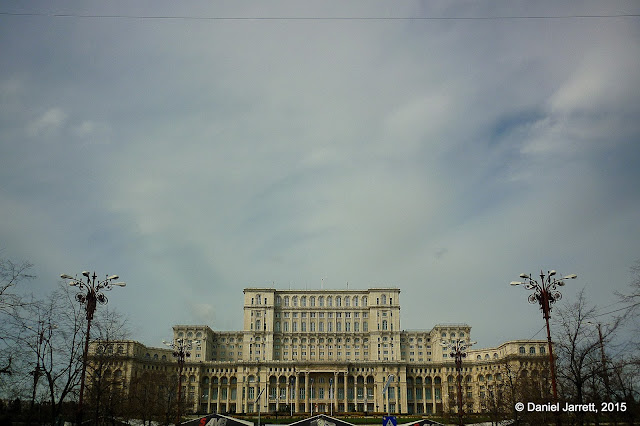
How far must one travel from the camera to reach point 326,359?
129 metres

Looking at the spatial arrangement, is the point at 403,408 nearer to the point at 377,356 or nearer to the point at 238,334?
the point at 377,356

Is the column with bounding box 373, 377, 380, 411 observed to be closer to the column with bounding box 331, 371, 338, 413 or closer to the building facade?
the building facade

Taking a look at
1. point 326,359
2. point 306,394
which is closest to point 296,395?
point 306,394

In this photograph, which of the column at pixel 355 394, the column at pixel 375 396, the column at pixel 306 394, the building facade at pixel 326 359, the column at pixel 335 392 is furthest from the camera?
the column at pixel 355 394

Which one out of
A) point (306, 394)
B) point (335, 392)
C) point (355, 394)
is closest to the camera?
point (335, 392)

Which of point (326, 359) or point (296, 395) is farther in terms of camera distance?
point (326, 359)

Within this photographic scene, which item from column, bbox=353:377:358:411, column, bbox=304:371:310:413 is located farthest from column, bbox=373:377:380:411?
column, bbox=304:371:310:413

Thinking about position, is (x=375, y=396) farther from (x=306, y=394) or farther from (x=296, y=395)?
(x=296, y=395)

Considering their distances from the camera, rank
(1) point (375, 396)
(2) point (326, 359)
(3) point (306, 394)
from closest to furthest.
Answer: (3) point (306, 394)
(1) point (375, 396)
(2) point (326, 359)

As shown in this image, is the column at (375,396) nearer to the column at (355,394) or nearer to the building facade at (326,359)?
the building facade at (326,359)

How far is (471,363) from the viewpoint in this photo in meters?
125

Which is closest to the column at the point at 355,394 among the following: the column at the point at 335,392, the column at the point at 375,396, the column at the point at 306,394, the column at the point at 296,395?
the column at the point at 375,396

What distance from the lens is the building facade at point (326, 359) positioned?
395 feet

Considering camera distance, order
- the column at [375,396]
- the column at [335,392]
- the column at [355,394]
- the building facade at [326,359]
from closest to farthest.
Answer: the column at [335,392]
the column at [375,396]
the building facade at [326,359]
the column at [355,394]
